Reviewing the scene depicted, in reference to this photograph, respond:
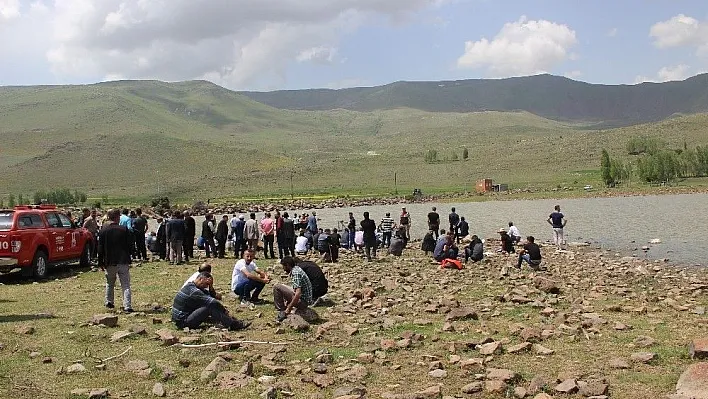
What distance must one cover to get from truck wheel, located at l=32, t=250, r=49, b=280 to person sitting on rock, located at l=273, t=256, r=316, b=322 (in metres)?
9.22

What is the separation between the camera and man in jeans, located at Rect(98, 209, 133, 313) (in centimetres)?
1426

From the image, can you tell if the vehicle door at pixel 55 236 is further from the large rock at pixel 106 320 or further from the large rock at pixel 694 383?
the large rock at pixel 694 383

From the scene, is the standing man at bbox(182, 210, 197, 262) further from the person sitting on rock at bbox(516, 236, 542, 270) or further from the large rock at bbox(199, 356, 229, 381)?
the large rock at bbox(199, 356, 229, 381)

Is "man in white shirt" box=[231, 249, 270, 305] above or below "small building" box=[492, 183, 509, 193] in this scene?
below

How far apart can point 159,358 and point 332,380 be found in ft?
9.44

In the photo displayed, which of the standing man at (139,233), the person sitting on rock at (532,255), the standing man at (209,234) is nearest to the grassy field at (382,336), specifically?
the person sitting on rock at (532,255)

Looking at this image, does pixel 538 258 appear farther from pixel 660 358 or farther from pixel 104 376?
pixel 104 376

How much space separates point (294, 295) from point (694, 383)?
24.4 ft

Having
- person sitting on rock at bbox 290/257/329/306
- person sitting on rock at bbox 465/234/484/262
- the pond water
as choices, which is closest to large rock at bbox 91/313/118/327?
person sitting on rock at bbox 290/257/329/306

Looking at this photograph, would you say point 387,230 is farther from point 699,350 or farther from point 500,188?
point 500,188

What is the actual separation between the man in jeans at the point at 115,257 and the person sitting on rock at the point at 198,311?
2.05m

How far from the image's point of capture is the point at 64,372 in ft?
31.0

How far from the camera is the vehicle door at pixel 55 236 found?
2055 cm

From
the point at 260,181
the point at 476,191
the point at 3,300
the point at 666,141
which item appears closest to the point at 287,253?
the point at 3,300
